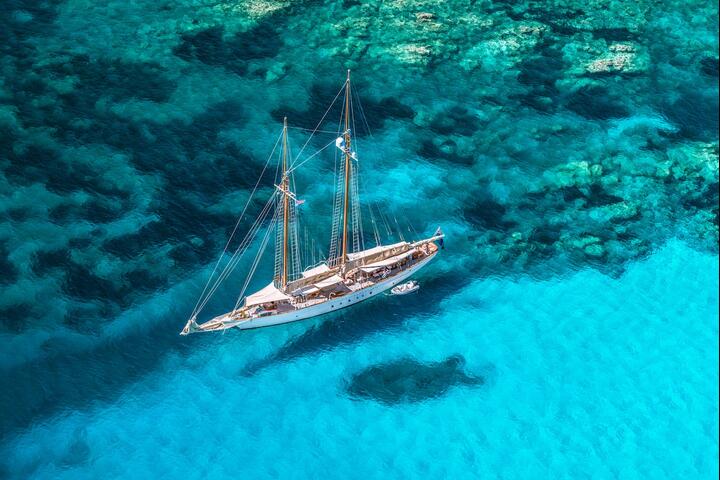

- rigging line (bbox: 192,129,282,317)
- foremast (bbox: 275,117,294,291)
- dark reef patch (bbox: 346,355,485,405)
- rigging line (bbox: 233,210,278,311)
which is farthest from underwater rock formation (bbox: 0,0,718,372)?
dark reef patch (bbox: 346,355,485,405)

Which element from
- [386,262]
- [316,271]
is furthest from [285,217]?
[386,262]

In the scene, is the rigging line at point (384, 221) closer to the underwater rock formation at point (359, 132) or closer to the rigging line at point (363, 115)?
the underwater rock formation at point (359, 132)

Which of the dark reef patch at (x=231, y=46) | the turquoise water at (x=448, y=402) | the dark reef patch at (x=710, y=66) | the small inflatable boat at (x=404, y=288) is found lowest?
the turquoise water at (x=448, y=402)

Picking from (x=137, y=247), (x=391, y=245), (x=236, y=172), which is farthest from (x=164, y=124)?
(x=391, y=245)

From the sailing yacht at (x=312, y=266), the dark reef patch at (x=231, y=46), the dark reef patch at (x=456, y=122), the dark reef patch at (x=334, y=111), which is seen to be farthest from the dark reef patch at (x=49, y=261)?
the dark reef patch at (x=456, y=122)

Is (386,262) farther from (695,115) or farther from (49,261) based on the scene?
(695,115)

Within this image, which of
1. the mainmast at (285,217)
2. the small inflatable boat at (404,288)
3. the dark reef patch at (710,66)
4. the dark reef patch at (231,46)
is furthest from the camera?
the dark reef patch at (710,66)

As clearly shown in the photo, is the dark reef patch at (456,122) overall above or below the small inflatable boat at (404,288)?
above
